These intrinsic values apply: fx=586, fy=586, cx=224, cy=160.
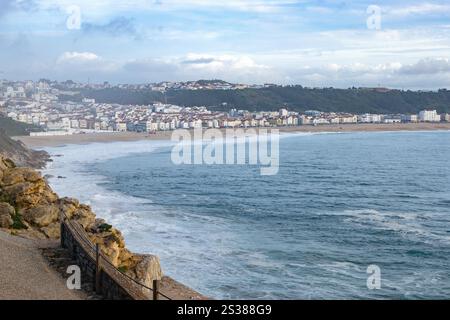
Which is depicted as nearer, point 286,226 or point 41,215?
point 41,215

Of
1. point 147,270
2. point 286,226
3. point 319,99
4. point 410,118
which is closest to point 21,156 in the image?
point 286,226

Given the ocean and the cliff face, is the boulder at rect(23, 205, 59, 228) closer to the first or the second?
the ocean

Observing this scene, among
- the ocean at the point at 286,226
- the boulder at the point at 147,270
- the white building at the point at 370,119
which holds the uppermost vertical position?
the white building at the point at 370,119

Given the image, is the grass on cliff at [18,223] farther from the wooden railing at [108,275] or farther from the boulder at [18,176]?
the wooden railing at [108,275]

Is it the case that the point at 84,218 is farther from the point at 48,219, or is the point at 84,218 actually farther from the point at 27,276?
the point at 27,276

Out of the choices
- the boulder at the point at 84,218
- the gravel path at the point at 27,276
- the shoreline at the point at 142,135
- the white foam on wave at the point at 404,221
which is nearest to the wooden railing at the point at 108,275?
the gravel path at the point at 27,276
